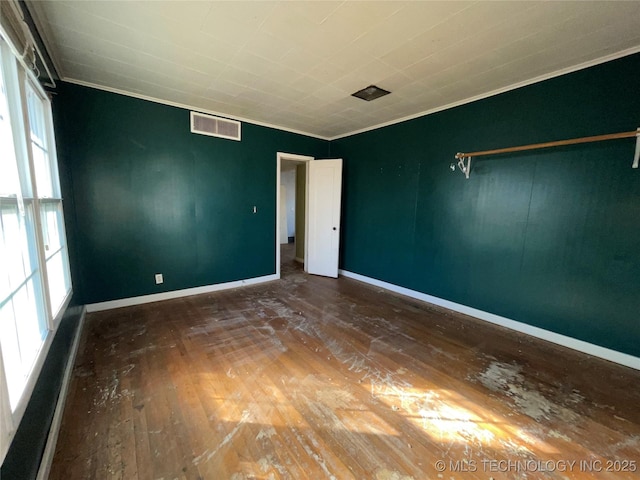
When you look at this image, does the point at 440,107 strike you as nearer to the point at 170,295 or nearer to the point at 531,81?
the point at 531,81

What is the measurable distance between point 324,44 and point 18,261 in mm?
2437

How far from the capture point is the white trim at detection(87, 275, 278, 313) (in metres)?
3.11

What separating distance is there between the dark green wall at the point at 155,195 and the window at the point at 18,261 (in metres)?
0.98

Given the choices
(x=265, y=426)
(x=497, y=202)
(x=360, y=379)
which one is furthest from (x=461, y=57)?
(x=265, y=426)

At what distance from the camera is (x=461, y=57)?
A: 7.20 feet

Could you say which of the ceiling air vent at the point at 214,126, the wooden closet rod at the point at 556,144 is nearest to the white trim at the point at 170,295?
the ceiling air vent at the point at 214,126

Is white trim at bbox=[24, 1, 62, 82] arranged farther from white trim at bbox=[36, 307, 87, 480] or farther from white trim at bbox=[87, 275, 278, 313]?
white trim at bbox=[87, 275, 278, 313]

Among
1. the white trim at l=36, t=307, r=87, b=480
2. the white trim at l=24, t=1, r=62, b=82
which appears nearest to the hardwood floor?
the white trim at l=36, t=307, r=87, b=480

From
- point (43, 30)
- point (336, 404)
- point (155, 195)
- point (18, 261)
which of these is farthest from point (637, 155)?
point (155, 195)

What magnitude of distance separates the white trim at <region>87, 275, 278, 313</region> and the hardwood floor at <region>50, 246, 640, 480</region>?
17 centimetres

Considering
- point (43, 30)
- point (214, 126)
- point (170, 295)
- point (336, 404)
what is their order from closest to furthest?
point (336, 404)
point (43, 30)
point (170, 295)
point (214, 126)

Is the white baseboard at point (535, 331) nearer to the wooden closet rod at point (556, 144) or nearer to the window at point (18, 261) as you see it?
the wooden closet rod at point (556, 144)

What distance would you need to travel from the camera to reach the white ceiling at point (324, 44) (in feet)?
5.57

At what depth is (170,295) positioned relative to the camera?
11.6ft
